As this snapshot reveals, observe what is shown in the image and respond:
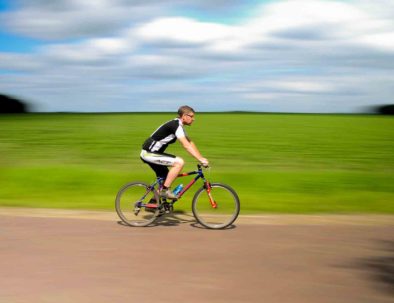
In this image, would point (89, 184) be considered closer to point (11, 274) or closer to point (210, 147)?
point (11, 274)

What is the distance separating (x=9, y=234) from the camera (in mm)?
8289

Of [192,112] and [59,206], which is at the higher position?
[192,112]

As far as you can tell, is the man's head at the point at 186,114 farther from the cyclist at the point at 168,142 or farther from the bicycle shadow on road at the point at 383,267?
the bicycle shadow on road at the point at 383,267

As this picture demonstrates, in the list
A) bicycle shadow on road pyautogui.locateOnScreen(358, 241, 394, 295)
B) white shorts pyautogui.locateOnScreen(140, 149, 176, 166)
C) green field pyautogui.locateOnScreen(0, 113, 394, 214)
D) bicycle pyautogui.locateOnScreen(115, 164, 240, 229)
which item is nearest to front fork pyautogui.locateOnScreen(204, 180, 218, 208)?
bicycle pyautogui.locateOnScreen(115, 164, 240, 229)

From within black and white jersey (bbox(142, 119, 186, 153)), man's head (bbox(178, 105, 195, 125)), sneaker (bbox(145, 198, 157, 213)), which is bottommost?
sneaker (bbox(145, 198, 157, 213))

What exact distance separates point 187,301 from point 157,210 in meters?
4.25

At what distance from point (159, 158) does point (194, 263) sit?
9.55 feet

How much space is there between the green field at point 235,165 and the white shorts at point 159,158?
294 cm

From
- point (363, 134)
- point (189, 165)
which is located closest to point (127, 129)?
point (363, 134)

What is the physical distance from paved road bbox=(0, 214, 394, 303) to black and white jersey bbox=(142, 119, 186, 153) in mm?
1314

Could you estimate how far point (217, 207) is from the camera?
9.02 m

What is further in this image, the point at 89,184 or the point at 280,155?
the point at 280,155

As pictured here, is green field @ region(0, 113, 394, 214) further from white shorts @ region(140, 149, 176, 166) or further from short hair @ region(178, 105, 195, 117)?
short hair @ region(178, 105, 195, 117)

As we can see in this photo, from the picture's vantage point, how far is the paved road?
5.38 meters
